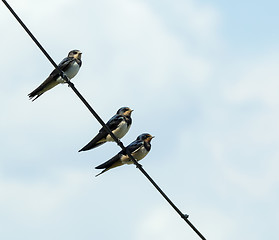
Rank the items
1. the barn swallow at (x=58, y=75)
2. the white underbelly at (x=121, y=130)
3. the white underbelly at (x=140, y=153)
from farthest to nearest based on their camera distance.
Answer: the barn swallow at (x=58, y=75) → the white underbelly at (x=140, y=153) → the white underbelly at (x=121, y=130)

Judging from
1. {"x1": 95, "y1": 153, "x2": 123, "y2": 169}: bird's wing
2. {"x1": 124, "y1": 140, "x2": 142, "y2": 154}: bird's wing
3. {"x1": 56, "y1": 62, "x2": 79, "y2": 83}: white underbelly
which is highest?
{"x1": 56, "y1": 62, "x2": 79, "y2": 83}: white underbelly

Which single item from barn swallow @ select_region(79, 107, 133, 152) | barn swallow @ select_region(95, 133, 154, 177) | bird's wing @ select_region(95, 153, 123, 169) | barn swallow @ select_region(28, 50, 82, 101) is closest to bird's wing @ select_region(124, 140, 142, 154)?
barn swallow @ select_region(95, 133, 154, 177)

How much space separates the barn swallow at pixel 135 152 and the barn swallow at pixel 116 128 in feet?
0.92

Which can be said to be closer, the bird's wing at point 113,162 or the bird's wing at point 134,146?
the bird's wing at point 113,162

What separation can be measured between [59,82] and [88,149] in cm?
236

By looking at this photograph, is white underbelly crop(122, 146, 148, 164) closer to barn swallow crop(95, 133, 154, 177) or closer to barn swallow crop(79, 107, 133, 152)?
barn swallow crop(95, 133, 154, 177)

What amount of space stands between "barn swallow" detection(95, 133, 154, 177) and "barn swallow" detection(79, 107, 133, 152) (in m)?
0.28

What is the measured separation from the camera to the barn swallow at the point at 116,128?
10.1m

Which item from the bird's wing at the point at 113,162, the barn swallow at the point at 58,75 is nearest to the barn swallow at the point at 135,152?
the bird's wing at the point at 113,162

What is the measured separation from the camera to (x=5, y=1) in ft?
20.7

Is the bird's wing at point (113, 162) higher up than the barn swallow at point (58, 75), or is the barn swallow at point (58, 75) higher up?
the barn swallow at point (58, 75)

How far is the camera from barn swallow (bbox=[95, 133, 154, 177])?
33.1 feet

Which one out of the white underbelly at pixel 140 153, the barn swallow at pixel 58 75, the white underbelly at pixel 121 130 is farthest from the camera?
the barn swallow at pixel 58 75

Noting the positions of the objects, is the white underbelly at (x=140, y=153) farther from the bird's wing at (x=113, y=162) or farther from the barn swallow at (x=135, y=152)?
the bird's wing at (x=113, y=162)
